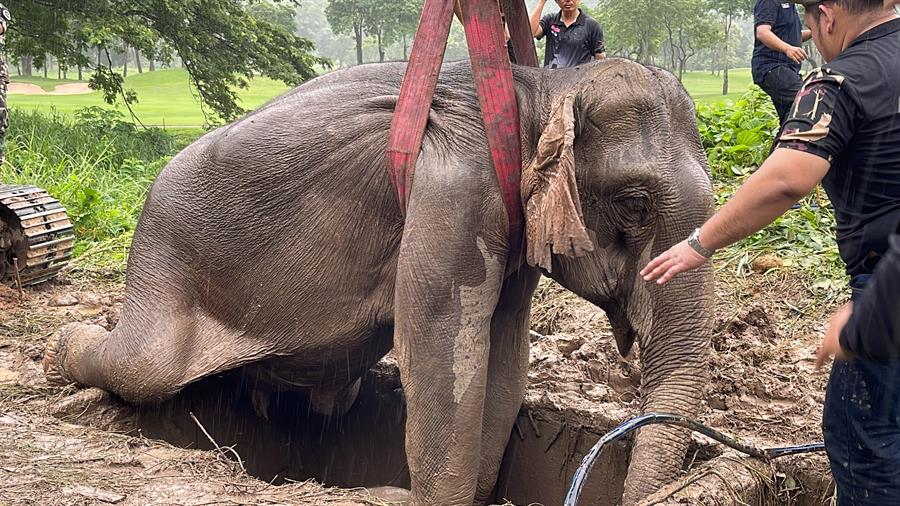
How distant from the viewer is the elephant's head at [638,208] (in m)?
3.06

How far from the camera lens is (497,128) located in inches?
126

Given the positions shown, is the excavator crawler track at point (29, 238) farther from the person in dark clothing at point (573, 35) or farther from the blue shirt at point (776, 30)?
the blue shirt at point (776, 30)

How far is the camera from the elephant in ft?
10.3

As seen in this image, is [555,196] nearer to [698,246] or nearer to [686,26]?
[698,246]

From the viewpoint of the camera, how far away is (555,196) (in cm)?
301

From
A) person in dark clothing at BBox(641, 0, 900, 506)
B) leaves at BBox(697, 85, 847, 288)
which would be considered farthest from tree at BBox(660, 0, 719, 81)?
person in dark clothing at BBox(641, 0, 900, 506)

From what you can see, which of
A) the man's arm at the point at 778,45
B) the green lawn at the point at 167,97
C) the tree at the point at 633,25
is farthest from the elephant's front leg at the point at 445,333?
the tree at the point at 633,25

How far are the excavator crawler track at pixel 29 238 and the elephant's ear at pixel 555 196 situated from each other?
13.2ft

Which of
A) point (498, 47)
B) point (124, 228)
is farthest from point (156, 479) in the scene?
point (124, 228)

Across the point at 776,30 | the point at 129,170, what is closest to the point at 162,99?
the point at 129,170

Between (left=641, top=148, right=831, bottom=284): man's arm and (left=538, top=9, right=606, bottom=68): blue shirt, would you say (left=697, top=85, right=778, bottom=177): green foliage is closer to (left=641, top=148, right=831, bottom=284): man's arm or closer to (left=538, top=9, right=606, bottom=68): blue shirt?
(left=538, top=9, right=606, bottom=68): blue shirt

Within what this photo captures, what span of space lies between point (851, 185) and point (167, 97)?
1074 inches

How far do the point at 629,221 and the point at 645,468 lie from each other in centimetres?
81

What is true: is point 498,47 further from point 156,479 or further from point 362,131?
point 156,479
